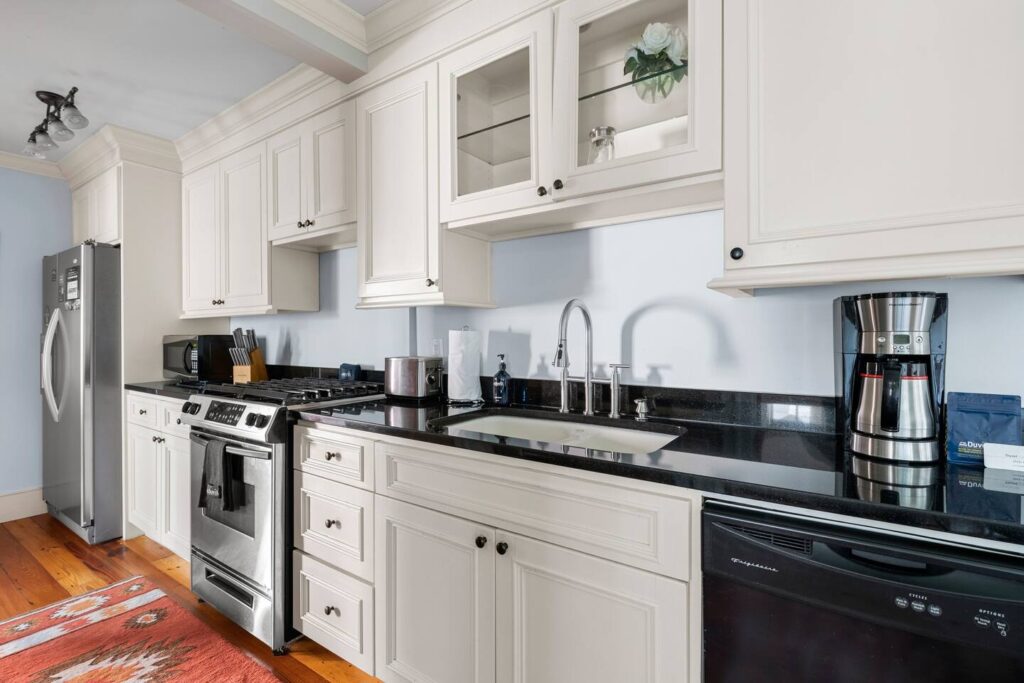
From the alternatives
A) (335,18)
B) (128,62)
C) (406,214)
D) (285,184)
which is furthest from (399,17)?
(128,62)

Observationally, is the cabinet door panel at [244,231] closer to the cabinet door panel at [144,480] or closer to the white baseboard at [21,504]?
the cabinet door panel at [144,480]

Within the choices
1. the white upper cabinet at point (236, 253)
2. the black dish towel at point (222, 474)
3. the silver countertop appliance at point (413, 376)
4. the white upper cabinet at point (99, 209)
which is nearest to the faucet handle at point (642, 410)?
the silver countertop appliance at point (413, 376)

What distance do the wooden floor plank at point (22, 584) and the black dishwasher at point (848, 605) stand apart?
3045 mm

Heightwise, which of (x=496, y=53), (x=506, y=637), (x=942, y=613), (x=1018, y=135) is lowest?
(x=506, y=637)

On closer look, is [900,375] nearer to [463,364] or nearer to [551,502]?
[551,502]

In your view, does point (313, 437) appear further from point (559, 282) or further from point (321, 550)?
point (559, 282)

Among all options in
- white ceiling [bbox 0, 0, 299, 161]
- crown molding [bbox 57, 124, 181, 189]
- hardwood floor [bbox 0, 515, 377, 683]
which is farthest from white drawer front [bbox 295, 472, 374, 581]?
crown molding [bbox 57, 124, 181, 189]

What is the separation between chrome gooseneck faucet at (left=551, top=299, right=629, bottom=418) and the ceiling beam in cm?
139

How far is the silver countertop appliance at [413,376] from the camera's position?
6.94ft

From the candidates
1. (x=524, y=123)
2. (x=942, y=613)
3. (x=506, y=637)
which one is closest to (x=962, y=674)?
(x=942, y=613)

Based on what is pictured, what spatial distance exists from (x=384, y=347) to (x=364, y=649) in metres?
1.35

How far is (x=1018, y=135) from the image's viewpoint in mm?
971

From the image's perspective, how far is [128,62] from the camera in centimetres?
226

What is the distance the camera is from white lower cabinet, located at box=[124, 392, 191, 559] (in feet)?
8.55
